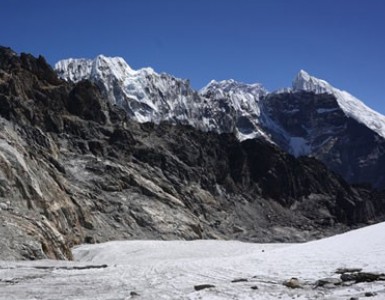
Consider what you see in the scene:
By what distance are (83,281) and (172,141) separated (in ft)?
365

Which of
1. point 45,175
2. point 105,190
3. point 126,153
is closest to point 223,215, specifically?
point 126,153

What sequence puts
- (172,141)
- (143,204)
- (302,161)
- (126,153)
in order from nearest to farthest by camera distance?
(143,204)
(126,153)
(172,141)
(302,161)

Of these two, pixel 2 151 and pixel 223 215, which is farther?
pixel 223 215

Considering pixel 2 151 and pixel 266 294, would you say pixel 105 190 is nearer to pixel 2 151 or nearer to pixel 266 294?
pixel 2 151

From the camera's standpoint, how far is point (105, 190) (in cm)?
8606

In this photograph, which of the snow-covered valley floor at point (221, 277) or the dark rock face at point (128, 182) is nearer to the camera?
the snow-covered valley floor at point (221, 277)

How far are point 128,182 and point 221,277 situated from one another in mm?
74881

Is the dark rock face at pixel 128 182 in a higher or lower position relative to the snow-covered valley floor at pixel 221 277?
higher

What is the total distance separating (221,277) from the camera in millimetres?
19125

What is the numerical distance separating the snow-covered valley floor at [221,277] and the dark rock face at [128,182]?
895 cm

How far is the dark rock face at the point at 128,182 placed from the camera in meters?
51.2

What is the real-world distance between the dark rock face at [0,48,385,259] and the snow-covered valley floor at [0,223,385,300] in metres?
8.95

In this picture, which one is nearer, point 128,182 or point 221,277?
point 221,277

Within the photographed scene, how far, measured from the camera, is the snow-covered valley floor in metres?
15.3
